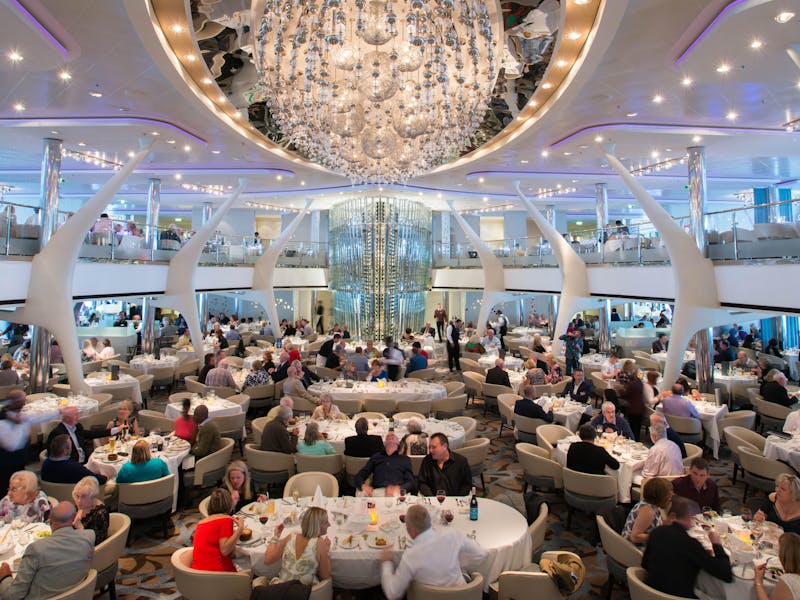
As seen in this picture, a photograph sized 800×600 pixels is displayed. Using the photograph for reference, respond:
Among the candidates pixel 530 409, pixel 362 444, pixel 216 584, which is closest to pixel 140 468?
pixel 216 584

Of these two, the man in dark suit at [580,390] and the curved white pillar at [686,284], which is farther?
the curved white pillar at [686,284]

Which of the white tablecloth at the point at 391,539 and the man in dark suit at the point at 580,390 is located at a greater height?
the man in dark suit at the point at 580,390

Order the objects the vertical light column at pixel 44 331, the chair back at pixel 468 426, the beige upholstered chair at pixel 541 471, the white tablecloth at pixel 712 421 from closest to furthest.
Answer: the beige upholstered chair at pixel 541 471, the chair back at pixel 468 426, the white tablecloth at pixel 712 421, the vertical light column at pixel 44 331

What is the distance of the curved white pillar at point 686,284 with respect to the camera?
9477 mm

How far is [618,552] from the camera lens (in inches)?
167

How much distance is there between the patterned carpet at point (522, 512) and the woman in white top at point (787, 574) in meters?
1.44

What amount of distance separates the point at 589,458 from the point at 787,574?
8.11ft

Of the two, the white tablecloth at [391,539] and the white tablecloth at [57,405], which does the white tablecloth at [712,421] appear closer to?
the white tablecloth at [391,539]

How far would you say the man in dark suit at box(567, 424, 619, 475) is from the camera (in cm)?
570

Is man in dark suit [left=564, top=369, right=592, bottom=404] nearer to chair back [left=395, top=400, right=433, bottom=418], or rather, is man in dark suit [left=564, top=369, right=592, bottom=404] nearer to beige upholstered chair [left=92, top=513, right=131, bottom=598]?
chair back [left=395, top=400, right=433, bottom=418]

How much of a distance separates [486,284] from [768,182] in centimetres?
1000

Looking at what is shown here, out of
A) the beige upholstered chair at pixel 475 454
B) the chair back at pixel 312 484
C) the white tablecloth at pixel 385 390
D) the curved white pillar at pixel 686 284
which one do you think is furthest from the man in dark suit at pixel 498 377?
the chair back at pixel 312 484

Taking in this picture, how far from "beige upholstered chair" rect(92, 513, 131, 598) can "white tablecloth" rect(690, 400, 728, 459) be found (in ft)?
26.4

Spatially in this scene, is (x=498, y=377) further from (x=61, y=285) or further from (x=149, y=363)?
(x=61, y=285)
